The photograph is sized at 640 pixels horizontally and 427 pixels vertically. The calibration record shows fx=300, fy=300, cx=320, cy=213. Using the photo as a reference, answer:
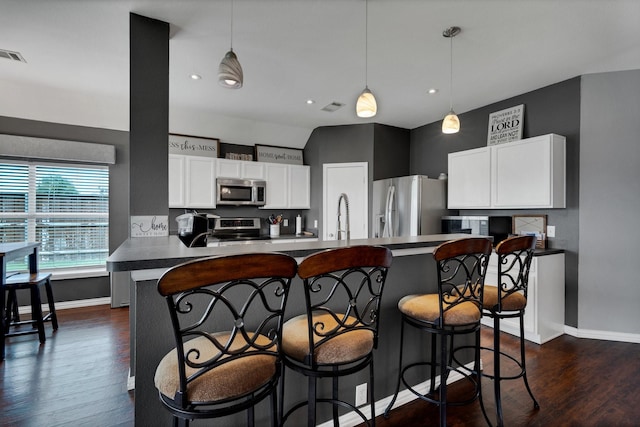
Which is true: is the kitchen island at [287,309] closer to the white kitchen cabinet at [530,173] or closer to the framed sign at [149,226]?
the framed sign at [149,226]

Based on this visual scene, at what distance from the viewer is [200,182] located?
4598mm

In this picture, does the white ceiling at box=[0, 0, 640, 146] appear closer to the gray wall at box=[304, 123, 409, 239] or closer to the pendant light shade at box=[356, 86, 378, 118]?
the pendant light shade at box=[356, 86, 378, 118]

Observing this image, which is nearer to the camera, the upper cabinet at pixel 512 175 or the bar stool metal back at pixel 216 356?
the bar stool metal back at pixel 216 356

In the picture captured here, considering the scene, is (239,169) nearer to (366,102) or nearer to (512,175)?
(366,102)

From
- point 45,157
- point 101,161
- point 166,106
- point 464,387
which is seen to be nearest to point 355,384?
point 464,387

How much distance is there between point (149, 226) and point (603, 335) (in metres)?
4.56

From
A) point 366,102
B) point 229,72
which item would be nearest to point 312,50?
point 366,102

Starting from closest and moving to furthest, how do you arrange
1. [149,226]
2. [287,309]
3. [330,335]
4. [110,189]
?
[330,335] < [287,309] < [149,226] < [110,189]

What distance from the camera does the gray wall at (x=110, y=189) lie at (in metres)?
4.02

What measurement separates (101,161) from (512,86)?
17.7 ft

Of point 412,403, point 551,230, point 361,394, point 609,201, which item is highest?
point 609,201

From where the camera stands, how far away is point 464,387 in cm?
225

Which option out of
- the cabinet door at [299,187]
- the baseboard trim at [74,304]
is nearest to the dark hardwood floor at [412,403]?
the baseboard trim at [74,304]

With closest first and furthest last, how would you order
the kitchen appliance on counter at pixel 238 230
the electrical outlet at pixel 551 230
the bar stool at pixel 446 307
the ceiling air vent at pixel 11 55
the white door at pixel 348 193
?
the bar stool at pixel 446 307 → the ceiling air vent at pixel 11 55 → the electrical outlet at pixel 551 230 → the kitchen appliance on counter at pixel 238 230 → the white door at pixel 348 193
